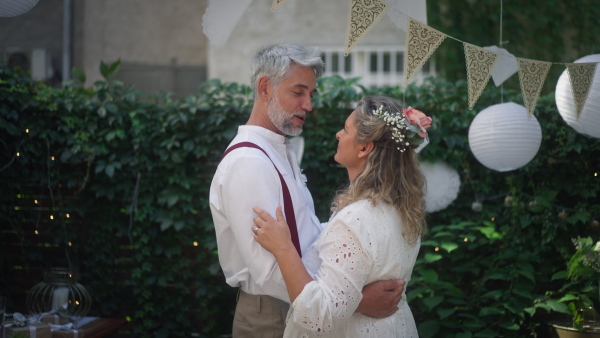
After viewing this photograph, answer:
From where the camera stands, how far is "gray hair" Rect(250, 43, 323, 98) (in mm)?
2467

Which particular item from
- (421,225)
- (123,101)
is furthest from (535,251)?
(123,101)

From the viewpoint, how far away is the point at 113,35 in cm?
942

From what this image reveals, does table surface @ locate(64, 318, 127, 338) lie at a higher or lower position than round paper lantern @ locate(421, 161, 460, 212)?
lower

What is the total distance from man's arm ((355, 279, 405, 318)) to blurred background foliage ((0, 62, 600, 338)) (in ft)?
5.40

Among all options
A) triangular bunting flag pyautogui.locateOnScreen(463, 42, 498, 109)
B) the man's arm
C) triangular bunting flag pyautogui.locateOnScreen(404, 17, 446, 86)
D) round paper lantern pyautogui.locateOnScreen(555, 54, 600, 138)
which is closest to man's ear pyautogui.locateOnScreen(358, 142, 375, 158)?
the man's arm

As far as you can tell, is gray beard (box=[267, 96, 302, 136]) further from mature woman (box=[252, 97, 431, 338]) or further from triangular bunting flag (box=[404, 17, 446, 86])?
triangular bunting flag (box=[404, 17, 446, 86])

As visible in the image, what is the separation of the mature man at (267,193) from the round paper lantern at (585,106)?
144cm

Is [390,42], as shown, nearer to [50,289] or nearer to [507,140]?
[507,140]

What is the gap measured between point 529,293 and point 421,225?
1.78m

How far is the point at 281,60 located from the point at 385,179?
0.65m

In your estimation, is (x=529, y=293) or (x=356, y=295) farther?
Answer: (x=529, y=293)

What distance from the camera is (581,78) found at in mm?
2975

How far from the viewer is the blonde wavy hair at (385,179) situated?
2.18 meters

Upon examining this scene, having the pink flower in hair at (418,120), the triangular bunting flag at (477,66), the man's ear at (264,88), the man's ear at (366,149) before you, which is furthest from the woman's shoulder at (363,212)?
the triangular bunting flag at (477,66)
